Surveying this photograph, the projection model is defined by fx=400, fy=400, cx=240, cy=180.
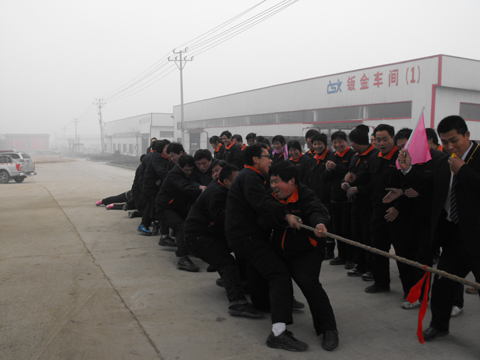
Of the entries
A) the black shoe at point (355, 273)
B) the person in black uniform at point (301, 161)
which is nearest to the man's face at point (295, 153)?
the person in black uniform at point (301, 161)

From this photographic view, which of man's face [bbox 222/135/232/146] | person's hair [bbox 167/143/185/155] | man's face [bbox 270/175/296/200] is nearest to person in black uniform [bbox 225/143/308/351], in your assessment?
man's face [bbox 270/175/296/200]

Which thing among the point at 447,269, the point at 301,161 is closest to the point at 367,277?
the point at 447,269

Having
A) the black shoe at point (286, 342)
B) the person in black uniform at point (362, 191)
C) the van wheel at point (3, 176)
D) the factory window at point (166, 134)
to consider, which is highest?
the factory window at point (166, 134)

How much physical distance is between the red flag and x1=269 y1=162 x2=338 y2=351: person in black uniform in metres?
1.03

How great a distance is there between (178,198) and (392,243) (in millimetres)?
3091

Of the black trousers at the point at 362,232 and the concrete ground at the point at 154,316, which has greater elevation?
the black trousers at the point at 362,232

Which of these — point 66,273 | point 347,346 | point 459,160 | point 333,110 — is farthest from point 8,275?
point 333,110

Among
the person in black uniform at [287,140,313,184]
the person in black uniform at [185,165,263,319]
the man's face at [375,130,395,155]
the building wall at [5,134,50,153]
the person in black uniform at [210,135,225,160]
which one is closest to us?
the person in black uniform at [185,165,263,319]

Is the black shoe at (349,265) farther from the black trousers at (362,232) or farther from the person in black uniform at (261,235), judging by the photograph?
the person in black uniform at (261,235)

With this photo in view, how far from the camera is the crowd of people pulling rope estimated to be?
10.3 ft

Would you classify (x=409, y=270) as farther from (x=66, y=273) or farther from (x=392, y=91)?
(x=392, y=91)

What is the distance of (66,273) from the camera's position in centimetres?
507

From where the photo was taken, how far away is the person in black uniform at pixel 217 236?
13.0 ft

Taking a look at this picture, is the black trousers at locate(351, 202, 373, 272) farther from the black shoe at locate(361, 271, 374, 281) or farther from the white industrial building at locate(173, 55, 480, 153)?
the white industrial building at locate(173, 55, 480, 153)
